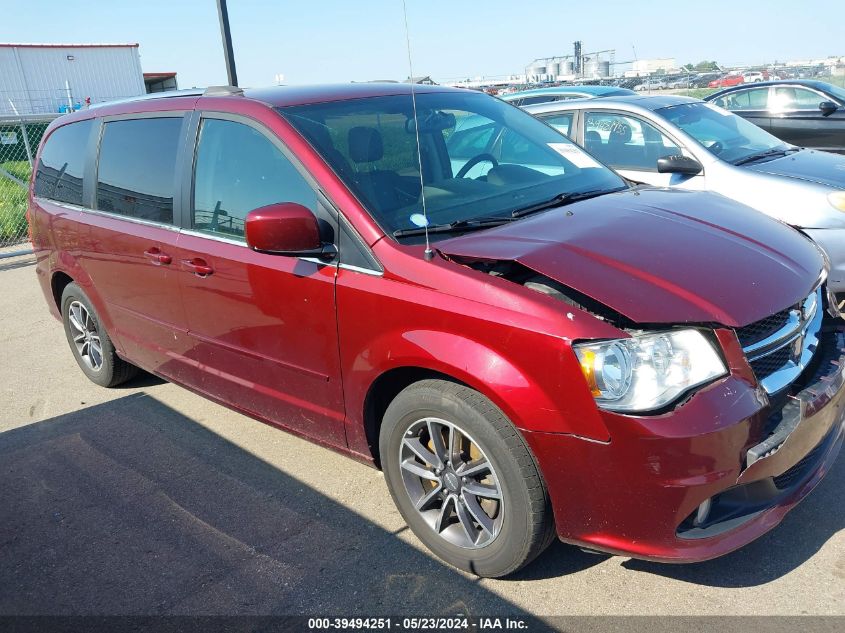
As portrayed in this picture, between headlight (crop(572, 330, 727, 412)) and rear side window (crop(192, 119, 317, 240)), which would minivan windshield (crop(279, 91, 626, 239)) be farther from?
headlight (crop(572, 330, 727, 412))

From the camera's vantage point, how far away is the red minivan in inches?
97.6

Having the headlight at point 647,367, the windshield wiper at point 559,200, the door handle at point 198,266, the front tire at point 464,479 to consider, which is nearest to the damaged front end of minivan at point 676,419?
the headlight at point 647,367

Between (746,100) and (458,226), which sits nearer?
(458,226)

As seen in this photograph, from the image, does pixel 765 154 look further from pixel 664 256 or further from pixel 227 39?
pixel 227 39

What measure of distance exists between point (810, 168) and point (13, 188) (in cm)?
1152

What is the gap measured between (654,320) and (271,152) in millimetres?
1923

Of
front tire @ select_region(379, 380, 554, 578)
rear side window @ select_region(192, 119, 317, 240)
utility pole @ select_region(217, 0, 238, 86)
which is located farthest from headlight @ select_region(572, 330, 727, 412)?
utility pole @ select_region(217, 0, 238, 86)

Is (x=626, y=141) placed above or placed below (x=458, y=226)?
below

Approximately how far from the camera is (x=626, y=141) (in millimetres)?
6590

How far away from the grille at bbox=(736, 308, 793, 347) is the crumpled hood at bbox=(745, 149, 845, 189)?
3.36 metres

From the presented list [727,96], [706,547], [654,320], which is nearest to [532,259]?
[654,320]

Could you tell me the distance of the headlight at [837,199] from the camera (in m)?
5.36

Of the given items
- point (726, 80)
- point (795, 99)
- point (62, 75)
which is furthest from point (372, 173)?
point (62, 75)

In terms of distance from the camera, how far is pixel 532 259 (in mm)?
2736
